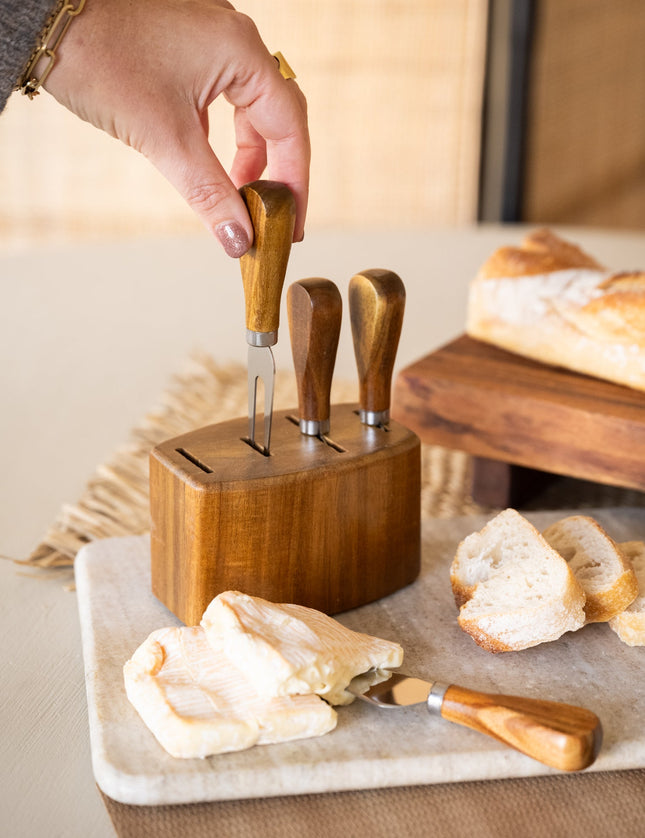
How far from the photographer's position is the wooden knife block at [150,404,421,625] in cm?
93

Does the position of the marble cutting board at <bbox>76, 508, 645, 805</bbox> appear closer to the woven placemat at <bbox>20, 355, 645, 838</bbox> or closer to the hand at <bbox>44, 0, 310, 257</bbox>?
the woven placemat at <bbox>20, 355, 645, 838</bbox>

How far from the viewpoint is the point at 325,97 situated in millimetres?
4281

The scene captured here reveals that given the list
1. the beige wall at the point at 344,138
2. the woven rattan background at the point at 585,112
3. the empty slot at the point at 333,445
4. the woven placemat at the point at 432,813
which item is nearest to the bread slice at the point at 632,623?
the woven placemat at the point at 432,813

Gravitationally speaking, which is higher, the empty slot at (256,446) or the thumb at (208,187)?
the thumb at (208,187)

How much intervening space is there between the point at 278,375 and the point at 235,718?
1046 millimetres

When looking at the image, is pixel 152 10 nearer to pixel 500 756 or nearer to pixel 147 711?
pixel 147 711

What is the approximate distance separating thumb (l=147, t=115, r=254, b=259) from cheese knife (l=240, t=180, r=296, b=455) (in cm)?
1

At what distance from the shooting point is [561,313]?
4.43 feet

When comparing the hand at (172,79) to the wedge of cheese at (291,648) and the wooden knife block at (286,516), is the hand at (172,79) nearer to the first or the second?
the wooden knife block at (286,516)

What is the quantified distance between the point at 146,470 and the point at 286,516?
529 mm

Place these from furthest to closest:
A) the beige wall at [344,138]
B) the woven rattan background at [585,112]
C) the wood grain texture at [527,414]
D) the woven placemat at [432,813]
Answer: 1. the woven rattan background at [585,112]
2. the beige wall at [344,138]
3. the wood grain texture at [527,414]
4. the woven placemat at [432,813]

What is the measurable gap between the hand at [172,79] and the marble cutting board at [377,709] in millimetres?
396

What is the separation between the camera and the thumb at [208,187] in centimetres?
96

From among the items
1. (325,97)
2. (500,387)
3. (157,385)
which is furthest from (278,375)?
(325,97)
